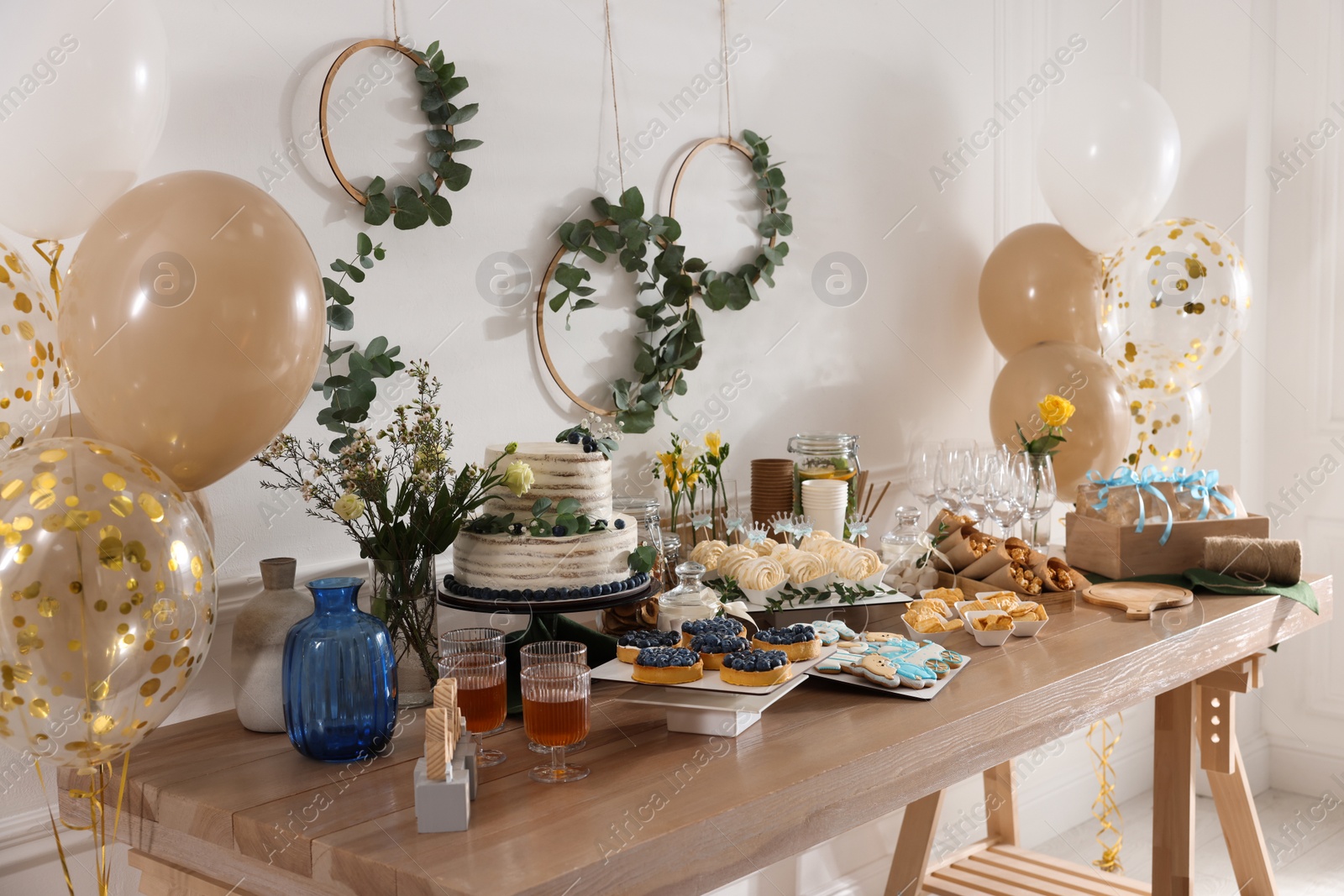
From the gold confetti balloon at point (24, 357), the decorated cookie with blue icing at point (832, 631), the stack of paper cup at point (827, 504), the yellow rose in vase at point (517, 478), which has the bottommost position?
the decorated cookie with blue icing at point (832, 631)

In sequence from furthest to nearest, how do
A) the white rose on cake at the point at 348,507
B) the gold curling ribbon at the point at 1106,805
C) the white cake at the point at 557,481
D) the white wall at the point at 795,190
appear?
1. the gold curling ribbon at the point at 1106,805
2. the white wall at the point at 795,190
3. the white cake at the point at 557,481
4. the white rose on cake at the point at 348,507

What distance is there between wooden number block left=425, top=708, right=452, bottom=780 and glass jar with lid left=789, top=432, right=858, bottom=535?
1358 mm

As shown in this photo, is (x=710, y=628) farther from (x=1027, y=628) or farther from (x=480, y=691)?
(x=1027, y=628)

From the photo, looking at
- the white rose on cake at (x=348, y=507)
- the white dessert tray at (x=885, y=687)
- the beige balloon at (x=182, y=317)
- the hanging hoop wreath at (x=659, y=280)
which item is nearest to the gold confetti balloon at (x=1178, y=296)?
the hanging hoop wreath at (x=659, y=280)

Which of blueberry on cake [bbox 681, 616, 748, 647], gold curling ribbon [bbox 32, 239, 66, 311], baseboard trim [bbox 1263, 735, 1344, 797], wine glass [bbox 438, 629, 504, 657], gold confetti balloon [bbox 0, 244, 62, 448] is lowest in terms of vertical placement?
baseboard trim [bbox 1263, 735, 1344, 797]

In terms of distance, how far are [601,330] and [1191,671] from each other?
1361mm

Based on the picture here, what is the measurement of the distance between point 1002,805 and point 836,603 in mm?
1383

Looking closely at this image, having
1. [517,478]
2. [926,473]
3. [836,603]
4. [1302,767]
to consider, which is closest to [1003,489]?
[926,473]

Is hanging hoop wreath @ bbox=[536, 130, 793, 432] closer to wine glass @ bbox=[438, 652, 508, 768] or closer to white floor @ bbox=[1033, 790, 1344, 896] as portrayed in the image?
wine glass @ bbox=[438, 652, 508, 768]

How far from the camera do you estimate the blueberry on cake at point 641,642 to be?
1647mm

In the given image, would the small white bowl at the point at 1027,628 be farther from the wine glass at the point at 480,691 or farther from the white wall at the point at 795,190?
the wine glass at the point at 480,691

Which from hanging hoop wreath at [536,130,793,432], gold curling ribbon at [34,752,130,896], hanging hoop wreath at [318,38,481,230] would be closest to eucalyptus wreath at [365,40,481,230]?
hanging hoop wreath at [318,38,481,230]

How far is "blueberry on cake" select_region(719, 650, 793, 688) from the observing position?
155 centimetres

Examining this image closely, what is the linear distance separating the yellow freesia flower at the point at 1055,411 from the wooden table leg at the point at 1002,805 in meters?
1.02
